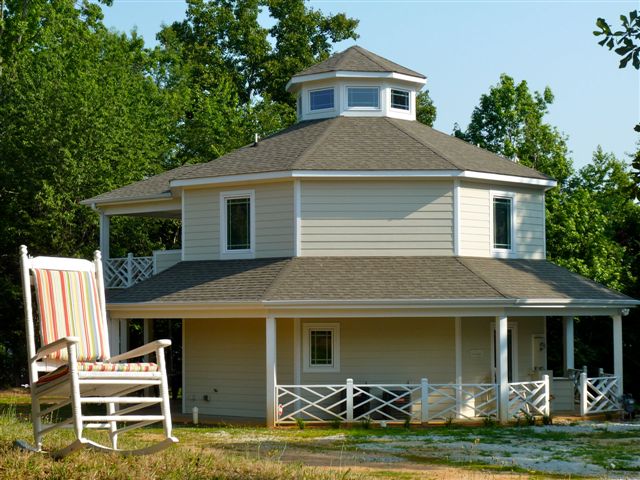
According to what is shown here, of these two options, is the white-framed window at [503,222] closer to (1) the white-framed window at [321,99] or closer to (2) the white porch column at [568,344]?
(2) the white porch column at [568,344]

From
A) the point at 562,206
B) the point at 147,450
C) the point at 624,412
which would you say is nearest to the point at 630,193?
the point at 147,450

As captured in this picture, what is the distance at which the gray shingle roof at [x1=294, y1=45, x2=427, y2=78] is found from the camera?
88.4ft

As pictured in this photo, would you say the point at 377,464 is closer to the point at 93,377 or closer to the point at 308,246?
the point at 93,377

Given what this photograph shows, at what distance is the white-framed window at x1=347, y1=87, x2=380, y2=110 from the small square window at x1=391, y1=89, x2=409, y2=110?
1.62 feet

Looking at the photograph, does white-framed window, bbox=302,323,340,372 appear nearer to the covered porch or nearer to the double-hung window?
the covered porch

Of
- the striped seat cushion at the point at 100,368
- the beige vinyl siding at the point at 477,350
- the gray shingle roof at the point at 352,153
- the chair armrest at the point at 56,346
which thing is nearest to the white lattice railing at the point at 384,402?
the beige vinyl siding at the point at 477,350

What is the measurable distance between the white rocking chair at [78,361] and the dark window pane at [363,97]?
16.6 m

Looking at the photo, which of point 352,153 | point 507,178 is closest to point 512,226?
point 507,178

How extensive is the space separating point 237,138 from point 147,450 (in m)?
30.9

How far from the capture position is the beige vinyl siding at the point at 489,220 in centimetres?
2378

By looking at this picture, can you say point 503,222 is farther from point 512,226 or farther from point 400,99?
point 400,99

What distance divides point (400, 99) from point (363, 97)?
45.3 inches

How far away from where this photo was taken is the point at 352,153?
79.4 ft

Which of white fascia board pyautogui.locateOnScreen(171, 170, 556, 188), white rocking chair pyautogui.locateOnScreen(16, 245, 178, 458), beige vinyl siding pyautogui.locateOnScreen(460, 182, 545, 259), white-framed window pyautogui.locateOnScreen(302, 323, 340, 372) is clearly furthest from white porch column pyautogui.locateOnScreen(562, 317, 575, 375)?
white rocking chair pyautogui.locateOnScreen(16, 245, 178, 458)
